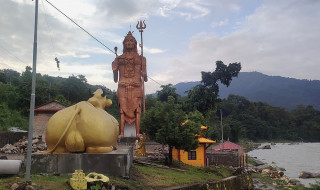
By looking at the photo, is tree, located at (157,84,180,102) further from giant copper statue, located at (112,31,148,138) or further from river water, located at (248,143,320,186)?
giant copper statue, located at (112,31,148,138)

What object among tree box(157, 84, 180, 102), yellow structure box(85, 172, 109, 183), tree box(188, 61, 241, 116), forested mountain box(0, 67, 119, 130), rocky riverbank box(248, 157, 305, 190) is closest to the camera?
yellow structure box(85, 172, 109, 183)

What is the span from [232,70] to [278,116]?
78.0m

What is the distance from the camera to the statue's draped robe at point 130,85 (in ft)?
68.9

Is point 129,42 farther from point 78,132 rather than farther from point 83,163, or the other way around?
point 83,163

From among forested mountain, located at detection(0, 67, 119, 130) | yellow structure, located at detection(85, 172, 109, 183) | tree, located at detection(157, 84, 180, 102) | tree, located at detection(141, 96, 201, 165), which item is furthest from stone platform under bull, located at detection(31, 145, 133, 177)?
tree, located at detection(157, 84, 180, 102)

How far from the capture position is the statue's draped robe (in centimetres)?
2102

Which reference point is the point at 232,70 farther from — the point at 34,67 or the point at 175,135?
the point at 34,67

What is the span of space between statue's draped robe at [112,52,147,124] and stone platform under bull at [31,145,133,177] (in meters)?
11.2

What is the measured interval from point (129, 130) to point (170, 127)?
621 cm

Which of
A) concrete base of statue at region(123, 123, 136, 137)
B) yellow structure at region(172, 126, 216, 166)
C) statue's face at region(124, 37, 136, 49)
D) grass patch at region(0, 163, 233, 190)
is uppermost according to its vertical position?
statue's face at region(124, 37, 136, 49)

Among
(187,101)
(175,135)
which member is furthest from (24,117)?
(175,135)

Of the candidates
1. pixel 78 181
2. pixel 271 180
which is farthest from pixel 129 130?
pixel 271 180

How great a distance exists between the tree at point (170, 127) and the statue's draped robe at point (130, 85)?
4.69 meters

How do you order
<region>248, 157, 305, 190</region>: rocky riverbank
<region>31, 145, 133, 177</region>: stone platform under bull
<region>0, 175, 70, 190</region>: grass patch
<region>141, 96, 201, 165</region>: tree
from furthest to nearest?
<region>248, 157, 305, 190</region>: rocky riverbank, <region>141, 96, 201, 165</region>: tree, <region>31, 145, 133, 177</region>: stone platform under bull, <region>0, 175, 70, 190</region>: grass patch
